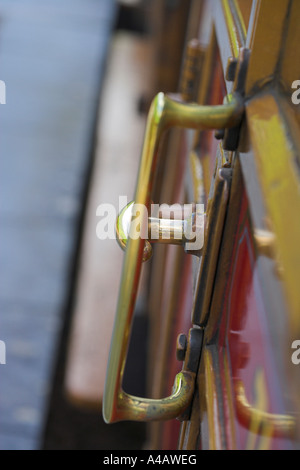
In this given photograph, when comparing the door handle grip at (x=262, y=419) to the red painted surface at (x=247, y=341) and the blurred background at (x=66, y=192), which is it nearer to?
the red painted surface at (x=247, y=341)

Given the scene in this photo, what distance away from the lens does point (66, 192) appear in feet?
10.1

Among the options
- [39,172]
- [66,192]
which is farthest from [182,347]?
[39,172]

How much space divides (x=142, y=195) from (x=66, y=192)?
8.25ft

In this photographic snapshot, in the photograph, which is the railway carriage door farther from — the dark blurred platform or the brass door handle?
the dark blurred platform

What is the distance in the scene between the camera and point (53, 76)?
13.1 feet

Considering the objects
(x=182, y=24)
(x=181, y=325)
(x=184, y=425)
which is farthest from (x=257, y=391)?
(x=182, y=24)

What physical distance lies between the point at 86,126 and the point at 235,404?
2.99 meters

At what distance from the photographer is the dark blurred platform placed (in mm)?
2291

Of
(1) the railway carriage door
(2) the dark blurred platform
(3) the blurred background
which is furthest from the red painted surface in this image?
(2) the dark blurred platform

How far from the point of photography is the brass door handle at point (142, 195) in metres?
0.61

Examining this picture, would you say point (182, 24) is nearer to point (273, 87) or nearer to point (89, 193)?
point (89, 193)

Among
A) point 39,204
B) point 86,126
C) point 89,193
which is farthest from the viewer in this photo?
point 86,126

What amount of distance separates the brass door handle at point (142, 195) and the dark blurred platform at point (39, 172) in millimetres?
1498

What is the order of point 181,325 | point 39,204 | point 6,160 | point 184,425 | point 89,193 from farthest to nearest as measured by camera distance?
point 6,160 < point 39,204 < point 89,193 < point 181,325 < point 184,425
